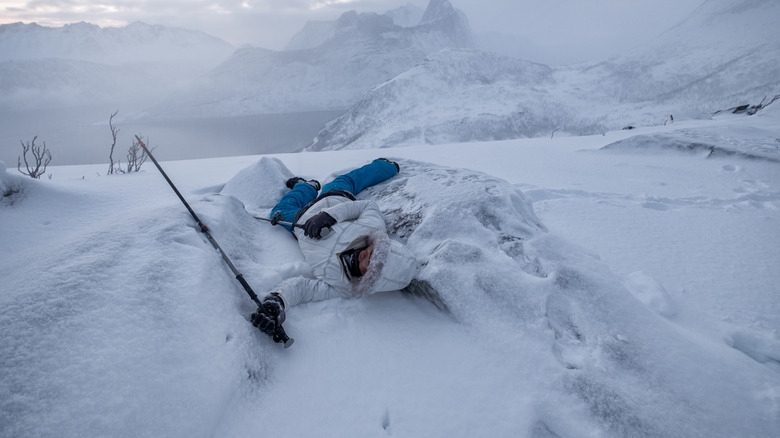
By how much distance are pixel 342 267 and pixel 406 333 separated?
2.29 ft

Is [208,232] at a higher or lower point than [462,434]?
higher

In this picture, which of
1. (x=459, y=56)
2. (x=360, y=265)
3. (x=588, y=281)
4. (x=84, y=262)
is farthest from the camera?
(x=459, y=56)

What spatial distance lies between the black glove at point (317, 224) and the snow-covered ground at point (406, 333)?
0.35 m

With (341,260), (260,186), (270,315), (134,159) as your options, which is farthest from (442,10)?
(270,315)

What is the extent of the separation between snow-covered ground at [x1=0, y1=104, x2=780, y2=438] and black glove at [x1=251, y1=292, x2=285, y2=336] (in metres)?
0.10

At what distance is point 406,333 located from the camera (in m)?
2.21

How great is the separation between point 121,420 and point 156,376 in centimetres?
19

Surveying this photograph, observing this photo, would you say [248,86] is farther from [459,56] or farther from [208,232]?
[208,232]

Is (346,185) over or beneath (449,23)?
beneath

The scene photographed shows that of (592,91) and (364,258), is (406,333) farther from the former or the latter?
(592,91)

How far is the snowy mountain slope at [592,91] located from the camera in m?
44.8

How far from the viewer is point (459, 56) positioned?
6919 centimetres

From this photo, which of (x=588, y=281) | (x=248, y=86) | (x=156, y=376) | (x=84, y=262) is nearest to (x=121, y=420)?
(x=156, y=376)

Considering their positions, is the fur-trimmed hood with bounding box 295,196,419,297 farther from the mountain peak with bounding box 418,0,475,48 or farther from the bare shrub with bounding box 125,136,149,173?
the mountain peak with bounding box 418,0,475,48
